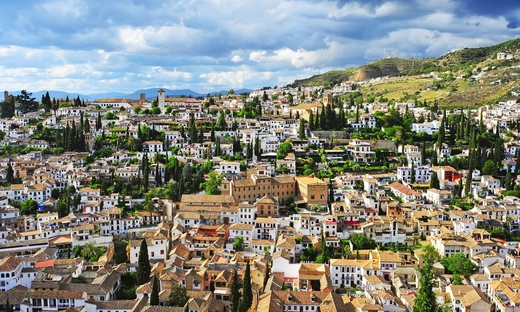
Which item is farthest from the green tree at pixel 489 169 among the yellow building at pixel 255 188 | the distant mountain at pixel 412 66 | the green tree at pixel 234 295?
the distant mountain at pixel 412 66

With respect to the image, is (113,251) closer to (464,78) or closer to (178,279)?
(178,279)

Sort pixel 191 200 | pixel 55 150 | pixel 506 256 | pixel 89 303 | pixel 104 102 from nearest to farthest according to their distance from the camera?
pixel 89 303
pixel 506 256
pixel 191 200
pixel 55 150
pixel 104 102

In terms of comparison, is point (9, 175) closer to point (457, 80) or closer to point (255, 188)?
point (255, 188)

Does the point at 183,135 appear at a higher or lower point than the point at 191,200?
higher


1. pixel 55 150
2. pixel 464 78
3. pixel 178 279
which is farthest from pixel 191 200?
pixel 464 78

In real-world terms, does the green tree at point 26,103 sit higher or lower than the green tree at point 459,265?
higher

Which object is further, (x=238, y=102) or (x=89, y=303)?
(x=238, y=102)

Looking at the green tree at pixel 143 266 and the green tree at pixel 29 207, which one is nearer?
the green tree at pixel 143 266

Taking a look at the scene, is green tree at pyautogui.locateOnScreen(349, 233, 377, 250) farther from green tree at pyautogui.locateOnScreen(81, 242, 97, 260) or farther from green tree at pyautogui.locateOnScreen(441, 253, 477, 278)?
green tree at pyautogui.locateOnScreen(81, 242, 97, 260)

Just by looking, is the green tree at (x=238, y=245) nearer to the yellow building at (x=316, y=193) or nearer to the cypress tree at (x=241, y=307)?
the cypress tree at (x=241, y=307)
